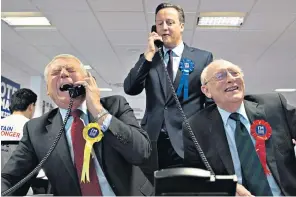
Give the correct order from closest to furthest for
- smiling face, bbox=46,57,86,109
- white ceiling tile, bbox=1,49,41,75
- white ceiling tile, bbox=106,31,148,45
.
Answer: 1. smiling face, bbox=46,57,86,109
2. white ceiling tile, bbox=106,31,148,45
3. white ceiling tile, bbox=1,49,41,75

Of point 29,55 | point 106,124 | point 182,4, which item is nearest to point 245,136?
point 106,124

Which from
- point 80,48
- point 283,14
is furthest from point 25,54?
point 283,14

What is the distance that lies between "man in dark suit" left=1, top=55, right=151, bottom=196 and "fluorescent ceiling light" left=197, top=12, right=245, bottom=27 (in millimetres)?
3548

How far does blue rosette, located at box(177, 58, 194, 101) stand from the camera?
168 cm

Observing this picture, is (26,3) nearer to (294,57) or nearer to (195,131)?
(195,131)

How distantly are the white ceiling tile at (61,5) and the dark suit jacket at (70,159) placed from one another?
320cm

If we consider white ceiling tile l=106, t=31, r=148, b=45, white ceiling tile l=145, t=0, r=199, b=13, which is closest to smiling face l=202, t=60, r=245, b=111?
white ceiling tile l=145, t=0, r=199, b=13

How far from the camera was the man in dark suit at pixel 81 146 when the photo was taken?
3.93 ft

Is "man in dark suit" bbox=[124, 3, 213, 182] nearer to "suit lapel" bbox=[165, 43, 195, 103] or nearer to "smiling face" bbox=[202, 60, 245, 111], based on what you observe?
"suit lapel" bbox=[165, 43, 195, 103]

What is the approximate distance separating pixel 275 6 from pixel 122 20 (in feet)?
6.73

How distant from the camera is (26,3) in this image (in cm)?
425

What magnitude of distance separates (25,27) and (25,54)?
1.56m

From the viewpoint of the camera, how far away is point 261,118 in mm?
1337

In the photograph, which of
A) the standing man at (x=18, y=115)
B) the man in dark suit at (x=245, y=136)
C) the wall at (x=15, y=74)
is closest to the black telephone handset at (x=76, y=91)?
the man in dark suit at (x=245, y=136)
